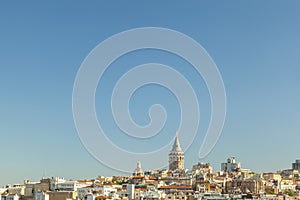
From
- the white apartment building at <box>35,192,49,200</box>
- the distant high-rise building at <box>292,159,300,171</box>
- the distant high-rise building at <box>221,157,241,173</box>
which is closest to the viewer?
the white apartment building at <box>35,192,49,200</box>

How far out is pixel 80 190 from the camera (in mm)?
23656

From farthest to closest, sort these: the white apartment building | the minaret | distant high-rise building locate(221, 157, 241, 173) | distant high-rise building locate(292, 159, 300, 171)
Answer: distant high-rise building locate(292, 159, 300, 171) → distant high-rise building locate(221, 157, 241, 173) → the minaret → the white apartment building

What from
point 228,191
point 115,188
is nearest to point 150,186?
point 115,188

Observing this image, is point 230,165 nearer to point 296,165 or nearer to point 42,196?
point 296,165

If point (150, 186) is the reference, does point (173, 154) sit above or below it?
above

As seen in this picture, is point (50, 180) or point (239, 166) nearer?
point (50, 180)

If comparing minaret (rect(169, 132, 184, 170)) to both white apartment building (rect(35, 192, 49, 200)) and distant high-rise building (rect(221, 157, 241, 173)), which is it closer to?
distant high-rise building (rect(221, 157, 241, 173))

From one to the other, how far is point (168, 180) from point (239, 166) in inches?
448

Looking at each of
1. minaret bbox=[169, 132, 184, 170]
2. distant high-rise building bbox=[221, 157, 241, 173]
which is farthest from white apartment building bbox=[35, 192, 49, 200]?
distant high-rise building bbox=[221, 157, 241, 173]

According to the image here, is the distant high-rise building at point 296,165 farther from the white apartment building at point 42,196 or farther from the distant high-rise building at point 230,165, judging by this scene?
the white apartment building at point 42,196

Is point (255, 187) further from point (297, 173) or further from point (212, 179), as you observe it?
point (297, 173)

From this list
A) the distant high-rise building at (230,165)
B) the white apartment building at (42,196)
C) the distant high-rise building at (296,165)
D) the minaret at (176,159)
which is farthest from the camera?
the distant high-rise building at (296,165)

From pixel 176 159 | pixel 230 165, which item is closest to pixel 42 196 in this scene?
pixel 176 159

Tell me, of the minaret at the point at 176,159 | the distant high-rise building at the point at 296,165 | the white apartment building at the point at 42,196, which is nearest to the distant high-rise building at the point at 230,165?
the minaret at the point at 176,159
